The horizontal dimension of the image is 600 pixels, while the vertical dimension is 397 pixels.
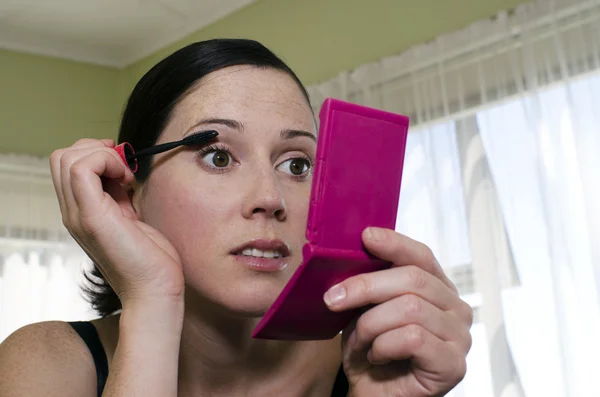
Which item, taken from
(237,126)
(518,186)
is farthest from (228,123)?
(518,186)

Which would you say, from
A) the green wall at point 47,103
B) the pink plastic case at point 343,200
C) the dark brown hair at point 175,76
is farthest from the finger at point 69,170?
the green wall at point 47,103

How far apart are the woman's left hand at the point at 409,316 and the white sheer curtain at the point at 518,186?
4.70 ft

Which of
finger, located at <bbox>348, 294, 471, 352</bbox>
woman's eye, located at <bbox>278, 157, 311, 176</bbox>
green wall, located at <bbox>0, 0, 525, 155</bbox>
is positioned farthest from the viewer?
green wall, located at <bbox>0, 0, 525, 155</bbox>

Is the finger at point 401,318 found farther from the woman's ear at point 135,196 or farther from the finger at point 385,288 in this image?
the woman's ear at point 135,196

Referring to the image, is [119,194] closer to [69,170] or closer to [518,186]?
[69,170]

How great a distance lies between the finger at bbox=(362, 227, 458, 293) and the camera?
825 mm

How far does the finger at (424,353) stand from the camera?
34.8 inches

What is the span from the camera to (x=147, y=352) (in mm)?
993

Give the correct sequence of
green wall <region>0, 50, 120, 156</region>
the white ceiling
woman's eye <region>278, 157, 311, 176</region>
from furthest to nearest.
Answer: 1. green wall <region>0, 50, 120, 156</region>
2. the white ceiling
3. woman's eye <region>278, 157, 311, 176</region>

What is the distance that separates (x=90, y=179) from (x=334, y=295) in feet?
1.30

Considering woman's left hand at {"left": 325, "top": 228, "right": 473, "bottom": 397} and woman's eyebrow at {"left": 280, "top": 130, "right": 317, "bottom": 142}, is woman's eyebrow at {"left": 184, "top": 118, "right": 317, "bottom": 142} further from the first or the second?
woman's left hand at {"left": 325, "top": 228, "right": 473, "bottom": 397}

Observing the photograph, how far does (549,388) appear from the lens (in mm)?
2303

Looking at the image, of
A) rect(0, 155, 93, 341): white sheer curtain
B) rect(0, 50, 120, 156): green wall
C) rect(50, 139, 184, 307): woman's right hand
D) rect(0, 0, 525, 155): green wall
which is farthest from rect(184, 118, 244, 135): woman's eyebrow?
rect(0, 50, 120, 156): green wall

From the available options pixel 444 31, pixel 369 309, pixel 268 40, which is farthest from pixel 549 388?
pixel 268 40
